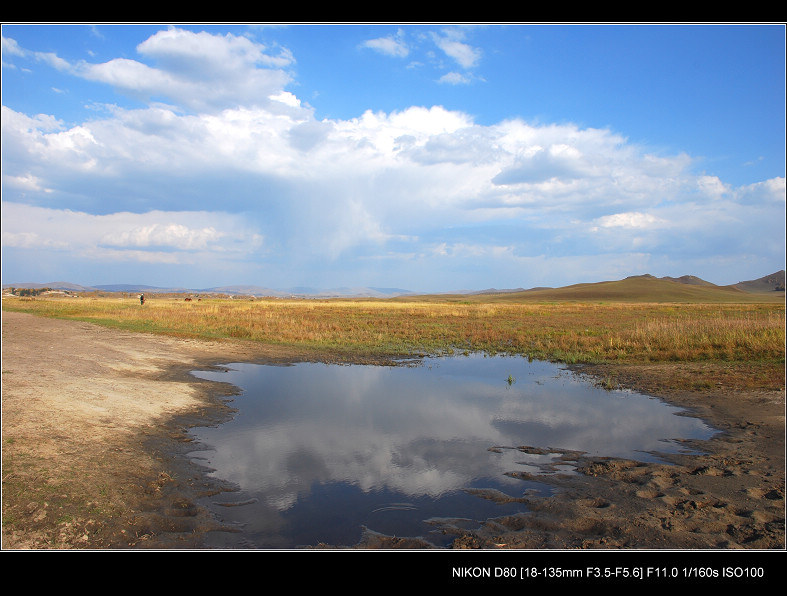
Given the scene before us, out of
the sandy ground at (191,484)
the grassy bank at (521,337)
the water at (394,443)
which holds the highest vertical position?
the grassy bank at (521,337)

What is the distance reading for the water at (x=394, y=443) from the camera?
6.65 meters

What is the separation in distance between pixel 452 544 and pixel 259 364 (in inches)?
663

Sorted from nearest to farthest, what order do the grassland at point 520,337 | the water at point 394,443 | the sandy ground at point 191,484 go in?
the sandy ground at point 191,484, the water at point 394,443, the grassland at point 520,337

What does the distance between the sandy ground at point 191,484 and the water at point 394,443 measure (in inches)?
21.4

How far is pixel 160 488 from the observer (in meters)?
7.36

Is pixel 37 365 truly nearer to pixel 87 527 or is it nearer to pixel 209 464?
pixel 209 464

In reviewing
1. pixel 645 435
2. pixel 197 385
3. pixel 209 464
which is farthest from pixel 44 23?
pixel 645 435

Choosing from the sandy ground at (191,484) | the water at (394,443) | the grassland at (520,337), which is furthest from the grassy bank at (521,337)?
the sandy ground at (191,484)

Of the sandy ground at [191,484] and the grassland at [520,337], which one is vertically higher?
the grassland at [520,337]

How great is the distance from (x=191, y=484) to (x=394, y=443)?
173 inches

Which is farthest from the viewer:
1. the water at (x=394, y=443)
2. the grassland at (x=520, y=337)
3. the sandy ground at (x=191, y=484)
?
the grassland at (x=520, y=337)

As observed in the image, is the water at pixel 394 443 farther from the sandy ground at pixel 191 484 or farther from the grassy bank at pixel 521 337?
the grassy bank at pixel 521 337

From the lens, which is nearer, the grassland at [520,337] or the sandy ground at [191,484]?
the sandy ground at [191,484]

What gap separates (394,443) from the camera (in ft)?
33.5
